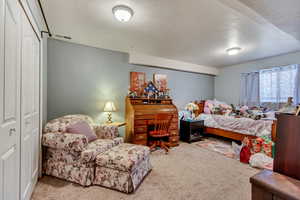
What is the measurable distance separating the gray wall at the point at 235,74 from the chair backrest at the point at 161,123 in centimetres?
288

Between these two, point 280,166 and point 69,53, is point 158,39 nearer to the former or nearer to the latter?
point 69,53

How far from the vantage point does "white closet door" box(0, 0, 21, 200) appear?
0.93m

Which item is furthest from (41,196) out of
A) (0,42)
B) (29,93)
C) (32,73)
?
(0,42)

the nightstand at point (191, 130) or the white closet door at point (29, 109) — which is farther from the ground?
the white closet door at point (29, 109)

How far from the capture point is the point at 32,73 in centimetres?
162

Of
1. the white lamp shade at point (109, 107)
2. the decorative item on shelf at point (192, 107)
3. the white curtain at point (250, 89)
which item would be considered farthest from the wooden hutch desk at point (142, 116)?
the white curtain at point (250, 89)

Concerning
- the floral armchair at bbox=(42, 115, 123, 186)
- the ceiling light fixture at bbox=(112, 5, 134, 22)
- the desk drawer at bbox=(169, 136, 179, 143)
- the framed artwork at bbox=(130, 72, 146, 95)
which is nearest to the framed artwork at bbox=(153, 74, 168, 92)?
the framed artwork at bbox=(130, 72, 146, 95)

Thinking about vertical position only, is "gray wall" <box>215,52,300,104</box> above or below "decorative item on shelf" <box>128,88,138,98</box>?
above

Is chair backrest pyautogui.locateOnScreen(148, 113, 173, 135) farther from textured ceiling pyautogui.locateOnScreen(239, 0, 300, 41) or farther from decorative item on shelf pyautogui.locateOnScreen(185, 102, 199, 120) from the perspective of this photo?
textured ceiling pyautogui.locateOnScreen(239, 0, 300, 41)

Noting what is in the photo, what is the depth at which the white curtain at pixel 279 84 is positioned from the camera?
11.5ft

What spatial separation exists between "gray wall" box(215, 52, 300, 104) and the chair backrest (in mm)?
2885

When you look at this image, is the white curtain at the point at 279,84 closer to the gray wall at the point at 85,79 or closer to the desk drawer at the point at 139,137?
the gray wall at the point at 85,79

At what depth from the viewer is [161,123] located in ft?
10.5

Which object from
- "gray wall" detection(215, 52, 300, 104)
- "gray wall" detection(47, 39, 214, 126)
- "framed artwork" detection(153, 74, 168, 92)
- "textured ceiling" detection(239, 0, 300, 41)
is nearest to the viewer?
"textured ceiling" detection(239, 0, 300, 41)
